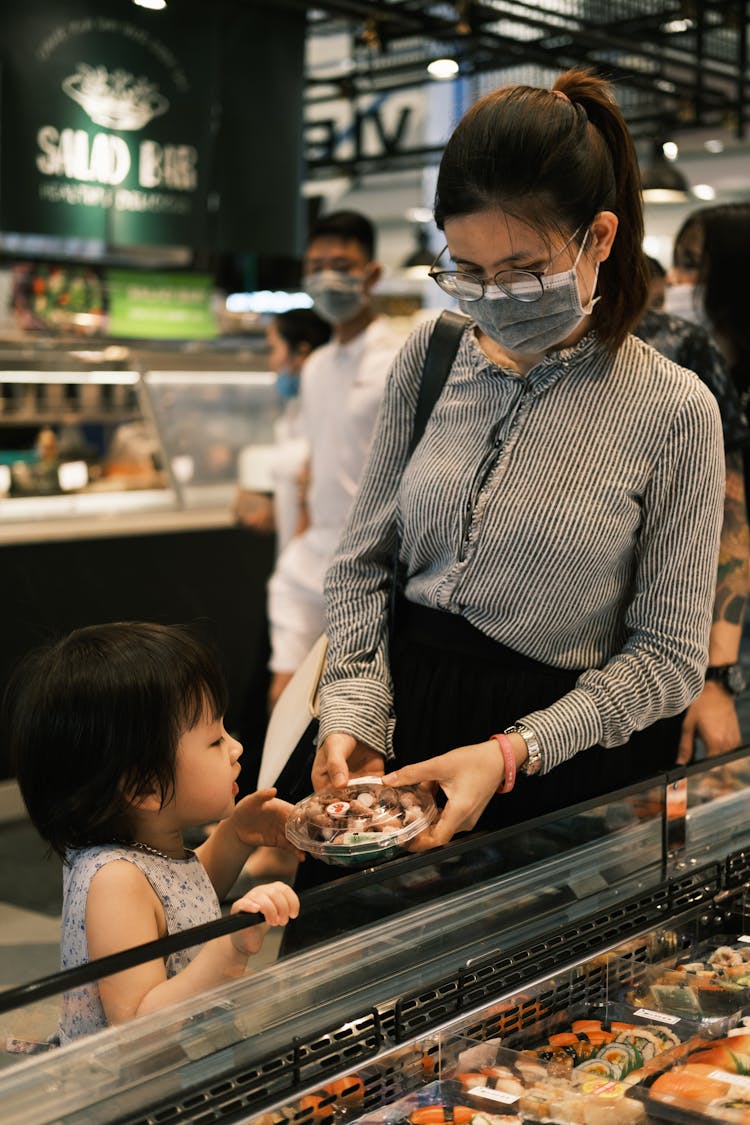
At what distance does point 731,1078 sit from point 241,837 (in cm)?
67

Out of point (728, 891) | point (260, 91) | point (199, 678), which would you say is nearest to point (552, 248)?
point (199, 678)

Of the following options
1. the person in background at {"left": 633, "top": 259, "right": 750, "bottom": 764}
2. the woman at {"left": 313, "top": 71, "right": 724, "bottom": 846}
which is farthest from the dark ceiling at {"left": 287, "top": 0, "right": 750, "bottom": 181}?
the woman at {"left": 313, "top": 71, "right": 724, "bottom": 846}

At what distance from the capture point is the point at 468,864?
1370mm

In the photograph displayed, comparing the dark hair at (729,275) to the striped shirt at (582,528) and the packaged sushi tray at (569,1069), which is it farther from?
the packaged sushi tray at (569,1069)

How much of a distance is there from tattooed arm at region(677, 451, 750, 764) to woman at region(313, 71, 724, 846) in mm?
340

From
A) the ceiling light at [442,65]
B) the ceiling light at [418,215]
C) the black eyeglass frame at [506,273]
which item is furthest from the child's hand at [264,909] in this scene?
the ceiling light at [418,215]

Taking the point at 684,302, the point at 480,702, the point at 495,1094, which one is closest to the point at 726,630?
the point at 480,702

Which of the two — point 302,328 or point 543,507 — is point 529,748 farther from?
point 302,328

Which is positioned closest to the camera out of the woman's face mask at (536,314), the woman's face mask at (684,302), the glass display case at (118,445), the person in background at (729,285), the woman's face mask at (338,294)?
the woman's face mask at (536,314)

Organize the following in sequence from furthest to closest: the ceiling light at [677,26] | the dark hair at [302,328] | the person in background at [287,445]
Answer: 1. the ceiling light at [677,26]
2. the dark hair at [302,328]
3. the person in background at [287,445]

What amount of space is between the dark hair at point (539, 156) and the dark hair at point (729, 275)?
3.21 feet

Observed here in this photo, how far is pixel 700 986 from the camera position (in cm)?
140

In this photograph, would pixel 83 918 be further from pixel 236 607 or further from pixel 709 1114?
pixel 236 607

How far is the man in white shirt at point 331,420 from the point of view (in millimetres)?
3959
